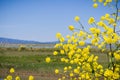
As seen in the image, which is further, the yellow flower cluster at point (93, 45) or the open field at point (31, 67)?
the open field at point (31, 67)

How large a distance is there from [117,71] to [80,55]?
93 cm

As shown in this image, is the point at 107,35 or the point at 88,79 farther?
the point at 88,79

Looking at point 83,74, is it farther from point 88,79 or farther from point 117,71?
point 117,71

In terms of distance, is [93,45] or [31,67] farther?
[31,67]

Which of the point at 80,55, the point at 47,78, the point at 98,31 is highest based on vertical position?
the point at 98,31

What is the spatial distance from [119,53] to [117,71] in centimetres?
46

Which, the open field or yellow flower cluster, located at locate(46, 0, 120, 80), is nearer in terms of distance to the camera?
yellow flower cluster, located at locate(46, 0, 120, 80)

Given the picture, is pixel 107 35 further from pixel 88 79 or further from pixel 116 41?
pixel 88 79

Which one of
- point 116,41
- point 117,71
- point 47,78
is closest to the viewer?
point 116,41

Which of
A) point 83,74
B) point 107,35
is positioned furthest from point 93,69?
point 107,35

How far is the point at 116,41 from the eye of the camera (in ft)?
20.9

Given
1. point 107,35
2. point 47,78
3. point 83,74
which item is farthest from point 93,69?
point 47,78

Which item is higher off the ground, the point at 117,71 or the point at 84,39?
the point at 84,39

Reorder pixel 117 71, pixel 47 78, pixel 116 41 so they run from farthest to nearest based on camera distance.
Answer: pixel 47 78, pixel 117 71, pixel 116 41
